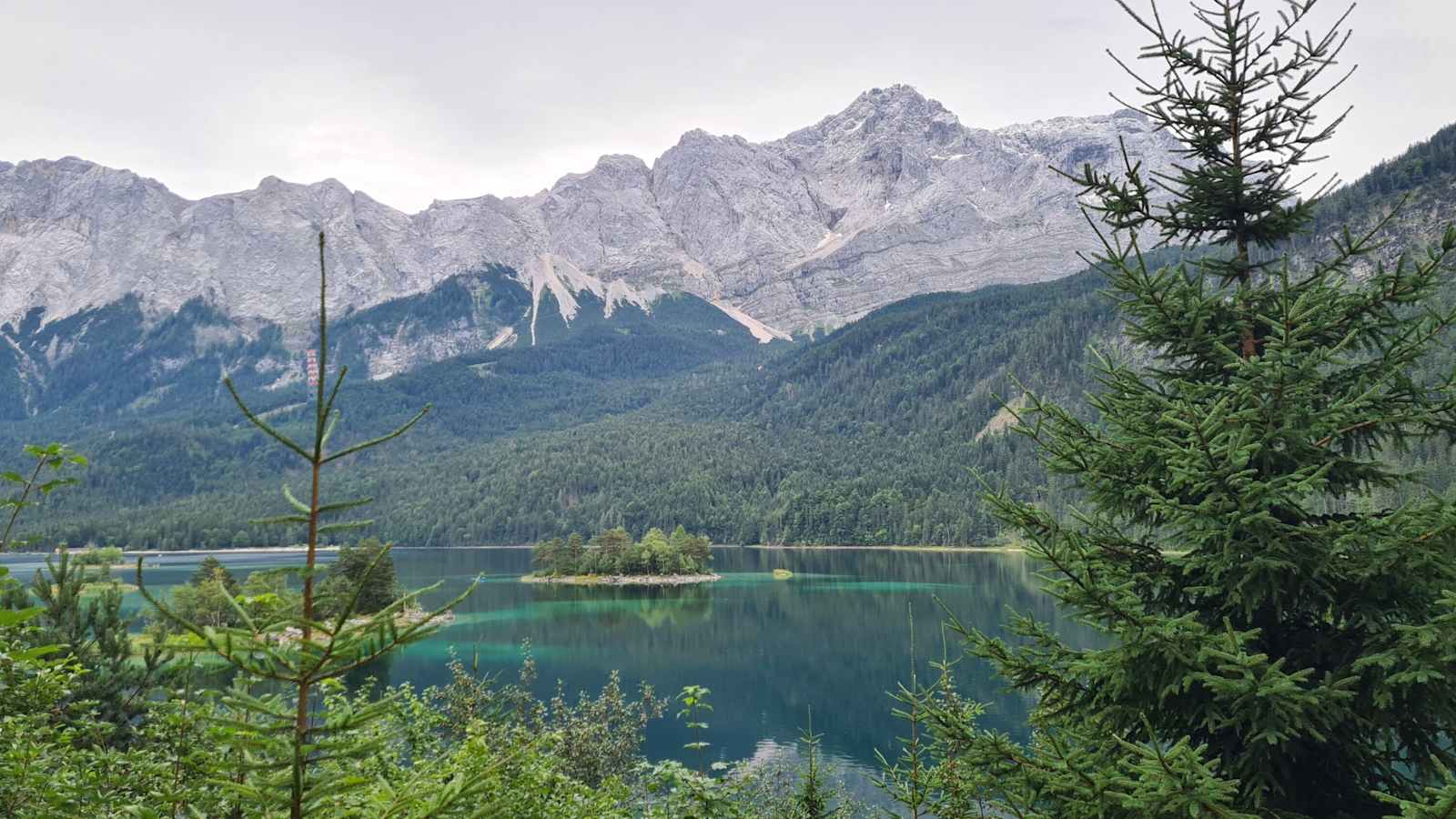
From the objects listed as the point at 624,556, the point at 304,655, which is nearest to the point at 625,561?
the point at 624,556

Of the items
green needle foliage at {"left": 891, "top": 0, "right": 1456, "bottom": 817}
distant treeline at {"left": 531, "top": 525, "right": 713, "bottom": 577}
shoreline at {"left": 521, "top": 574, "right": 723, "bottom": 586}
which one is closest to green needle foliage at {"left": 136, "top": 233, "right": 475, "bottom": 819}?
green needle foliage at {"left": 891, "top": 0, "right": 1456, "bottom": 817}

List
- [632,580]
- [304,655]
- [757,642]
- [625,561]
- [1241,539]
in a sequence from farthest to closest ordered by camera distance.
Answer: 1. [625,561]
2. [632,580]
3. [757,642]
4. [1241,539]
5. [304,655]

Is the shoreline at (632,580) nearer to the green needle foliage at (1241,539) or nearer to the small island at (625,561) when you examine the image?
the small island at (625,561)

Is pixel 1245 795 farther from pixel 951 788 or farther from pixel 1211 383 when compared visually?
pixel 951 788

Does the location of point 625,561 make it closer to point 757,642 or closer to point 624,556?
point 624,556

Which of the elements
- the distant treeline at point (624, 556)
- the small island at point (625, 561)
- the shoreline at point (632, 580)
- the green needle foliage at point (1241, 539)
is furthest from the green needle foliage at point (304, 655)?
the distant treeline at point (624, 556)

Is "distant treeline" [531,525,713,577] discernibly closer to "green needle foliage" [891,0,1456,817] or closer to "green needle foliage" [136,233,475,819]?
"green needle foliage" [891,0,1456,817]

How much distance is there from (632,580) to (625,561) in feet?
12.6

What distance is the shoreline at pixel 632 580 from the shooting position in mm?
122938

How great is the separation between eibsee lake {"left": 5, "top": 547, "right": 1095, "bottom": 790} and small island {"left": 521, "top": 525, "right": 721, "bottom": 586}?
483 cm

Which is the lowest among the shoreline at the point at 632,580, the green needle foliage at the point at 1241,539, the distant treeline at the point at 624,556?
the shoreline at the point at 632,580

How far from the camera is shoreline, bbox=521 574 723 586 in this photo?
122938 millimetres

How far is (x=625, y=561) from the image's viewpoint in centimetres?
12694

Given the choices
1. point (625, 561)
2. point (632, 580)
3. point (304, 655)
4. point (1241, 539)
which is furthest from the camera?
point (625, 561)
